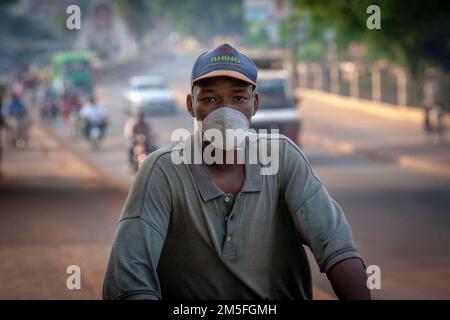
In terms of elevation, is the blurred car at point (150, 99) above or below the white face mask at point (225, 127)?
above

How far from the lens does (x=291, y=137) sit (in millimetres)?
23359

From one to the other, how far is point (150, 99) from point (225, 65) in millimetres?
40701

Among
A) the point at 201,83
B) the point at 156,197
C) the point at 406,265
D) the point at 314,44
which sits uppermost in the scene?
the point at 314,44

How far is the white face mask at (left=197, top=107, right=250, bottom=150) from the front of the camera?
133 inches

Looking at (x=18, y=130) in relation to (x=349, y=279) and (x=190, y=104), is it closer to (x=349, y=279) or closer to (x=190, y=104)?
(x=190, y=104)

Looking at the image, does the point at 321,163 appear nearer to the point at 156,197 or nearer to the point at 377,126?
the point at 377,126

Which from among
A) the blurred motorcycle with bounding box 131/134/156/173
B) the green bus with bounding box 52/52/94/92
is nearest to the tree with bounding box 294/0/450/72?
the blurred motorcycle with bounding box 131/134/156/173

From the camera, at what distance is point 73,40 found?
96188 millimetres

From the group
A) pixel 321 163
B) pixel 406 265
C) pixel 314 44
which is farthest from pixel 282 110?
pixel 314 44

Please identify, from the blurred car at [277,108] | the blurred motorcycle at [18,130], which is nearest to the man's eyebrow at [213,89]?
the blurred car at [277,108]

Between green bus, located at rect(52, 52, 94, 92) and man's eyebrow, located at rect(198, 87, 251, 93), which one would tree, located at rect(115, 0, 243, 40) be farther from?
man's eyebrow, located at rect(198, 87, 251, 93)

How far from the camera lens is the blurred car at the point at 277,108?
2303 centimetres

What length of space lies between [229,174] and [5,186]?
679 inches

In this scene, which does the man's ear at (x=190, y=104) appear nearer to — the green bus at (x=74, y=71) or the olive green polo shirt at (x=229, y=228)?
the olive green polo shirt at (x=229, y=228)
